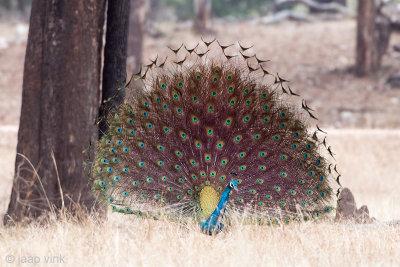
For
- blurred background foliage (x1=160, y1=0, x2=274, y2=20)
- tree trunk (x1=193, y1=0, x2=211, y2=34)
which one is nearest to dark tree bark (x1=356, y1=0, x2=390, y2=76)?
tree trunk (x1=193, y1=0, x2=211, y2=34)

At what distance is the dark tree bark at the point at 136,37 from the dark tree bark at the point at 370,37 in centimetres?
627

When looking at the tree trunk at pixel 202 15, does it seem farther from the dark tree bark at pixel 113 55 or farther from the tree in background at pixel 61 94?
the tree in background at pixel 61 94

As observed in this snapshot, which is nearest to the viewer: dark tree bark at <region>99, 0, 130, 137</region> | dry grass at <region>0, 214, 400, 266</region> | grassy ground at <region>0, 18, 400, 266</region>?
dry grass at <region>0, 214, 400, 266</region>

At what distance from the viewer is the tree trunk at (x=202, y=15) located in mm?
22703

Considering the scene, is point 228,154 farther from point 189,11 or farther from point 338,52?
point 189,11

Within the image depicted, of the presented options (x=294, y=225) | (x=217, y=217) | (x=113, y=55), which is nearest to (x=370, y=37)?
(x=113, y=55)

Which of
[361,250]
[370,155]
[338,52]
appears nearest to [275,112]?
[361,250]

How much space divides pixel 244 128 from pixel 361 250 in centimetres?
154

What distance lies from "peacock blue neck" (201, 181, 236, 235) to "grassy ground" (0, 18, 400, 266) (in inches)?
4.4

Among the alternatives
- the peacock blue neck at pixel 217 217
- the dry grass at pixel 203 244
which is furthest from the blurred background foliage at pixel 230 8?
the peacock blue neck at pixel 217 217

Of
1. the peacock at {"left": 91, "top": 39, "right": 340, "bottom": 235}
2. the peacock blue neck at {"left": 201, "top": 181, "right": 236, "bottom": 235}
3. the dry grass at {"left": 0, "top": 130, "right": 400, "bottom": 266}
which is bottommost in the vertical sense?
the dry grass at {"left": 0, "top": 130, "right": 400, "bottom": 266}

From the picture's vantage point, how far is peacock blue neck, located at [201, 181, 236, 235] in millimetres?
A: 5414

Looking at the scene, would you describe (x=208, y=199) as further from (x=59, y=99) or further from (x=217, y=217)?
(x=59, y=99)

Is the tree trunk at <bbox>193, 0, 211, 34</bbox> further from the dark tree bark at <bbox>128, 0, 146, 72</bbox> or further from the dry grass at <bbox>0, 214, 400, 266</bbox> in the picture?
the dry grass at <bbox>0, 214, 400, 266</bbox>
